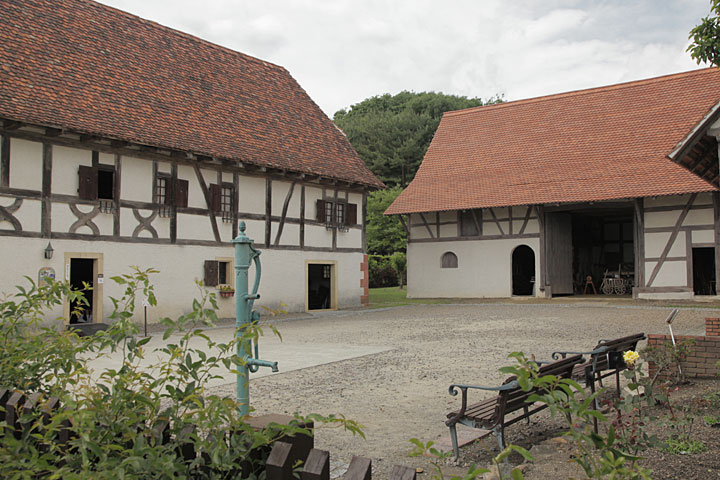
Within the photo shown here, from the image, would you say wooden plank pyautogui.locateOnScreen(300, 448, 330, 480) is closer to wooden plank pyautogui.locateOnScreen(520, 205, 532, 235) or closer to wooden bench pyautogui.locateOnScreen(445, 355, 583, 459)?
wooden bench pyautogui.locateOnScreen(445, 355, 583, 459)

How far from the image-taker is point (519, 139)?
2703cm

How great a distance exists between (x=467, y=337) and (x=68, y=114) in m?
10.3

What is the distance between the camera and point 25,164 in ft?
45.4

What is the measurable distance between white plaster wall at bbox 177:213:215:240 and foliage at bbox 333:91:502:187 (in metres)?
28.9

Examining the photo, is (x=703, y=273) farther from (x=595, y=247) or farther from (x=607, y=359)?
(x=607, y=359)

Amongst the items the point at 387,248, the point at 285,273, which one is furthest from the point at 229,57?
the point at 387,248

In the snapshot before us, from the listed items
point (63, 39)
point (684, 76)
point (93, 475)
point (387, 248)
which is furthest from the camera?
point (387, 248)

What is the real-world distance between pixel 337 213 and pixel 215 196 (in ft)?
17.1

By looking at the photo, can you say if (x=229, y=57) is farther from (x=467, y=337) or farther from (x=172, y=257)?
(x=467, y=337)

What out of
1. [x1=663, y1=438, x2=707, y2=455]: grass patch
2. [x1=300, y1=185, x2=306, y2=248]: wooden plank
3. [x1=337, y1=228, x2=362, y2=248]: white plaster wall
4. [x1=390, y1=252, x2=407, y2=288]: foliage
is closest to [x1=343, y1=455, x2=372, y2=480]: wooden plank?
[x1=663, y1=438, x2=707, y2=455]: grass patch

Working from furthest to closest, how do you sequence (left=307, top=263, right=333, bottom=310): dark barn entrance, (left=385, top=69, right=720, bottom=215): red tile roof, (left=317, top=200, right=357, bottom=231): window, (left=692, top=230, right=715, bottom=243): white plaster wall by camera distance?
(left=385, top=69, right=720, bottom=215): red tile roof
(left=307, top=263, right=333, bottom=310): dark barn entrance
(left=317, top=200, right=357, bottom=231): window
(left=692, top=230, right=715, bottom=243): white plaster wall

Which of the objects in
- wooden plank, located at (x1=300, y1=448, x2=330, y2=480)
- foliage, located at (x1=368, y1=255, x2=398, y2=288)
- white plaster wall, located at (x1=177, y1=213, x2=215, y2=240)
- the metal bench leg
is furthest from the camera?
foliage, located at (x1=368, y1=255, x2=398, y2=288)

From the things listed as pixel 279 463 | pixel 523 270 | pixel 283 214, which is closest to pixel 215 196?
pixel 283 214

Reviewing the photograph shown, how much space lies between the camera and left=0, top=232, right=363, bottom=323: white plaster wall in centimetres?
1380
